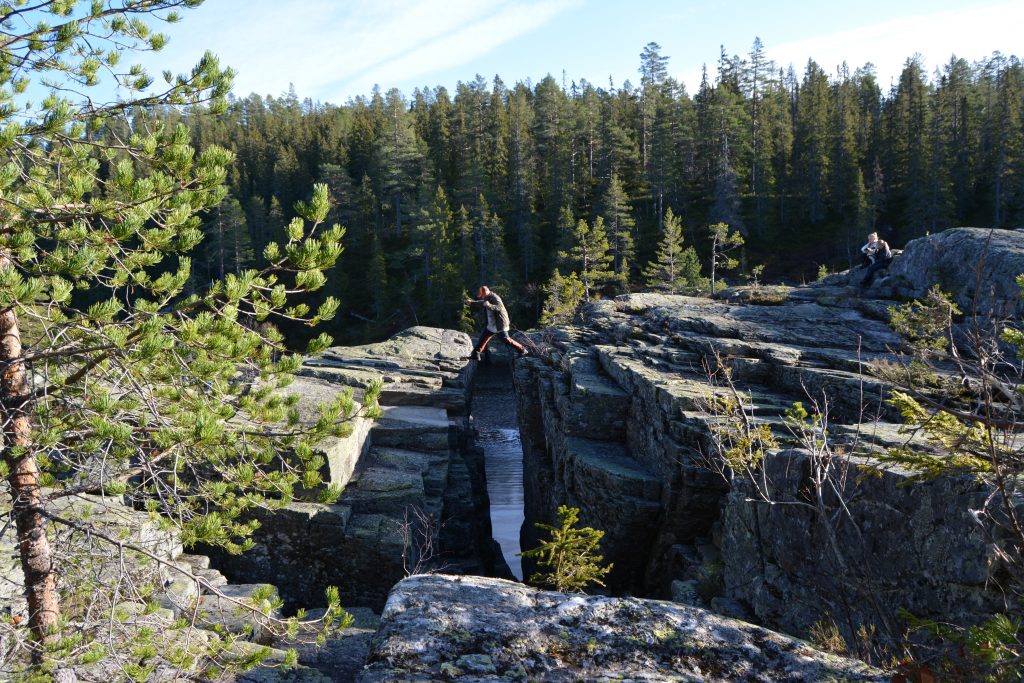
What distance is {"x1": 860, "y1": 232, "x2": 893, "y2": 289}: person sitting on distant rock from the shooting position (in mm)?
21875

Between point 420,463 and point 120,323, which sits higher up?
point 120,323

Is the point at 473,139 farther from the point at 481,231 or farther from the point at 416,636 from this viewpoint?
the point at 416,636

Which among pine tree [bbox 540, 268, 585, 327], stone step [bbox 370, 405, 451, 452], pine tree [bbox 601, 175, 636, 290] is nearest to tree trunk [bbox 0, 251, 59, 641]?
stone step [bbox 370, 405, 451, 452]

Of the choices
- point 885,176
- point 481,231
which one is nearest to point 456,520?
point 481,231

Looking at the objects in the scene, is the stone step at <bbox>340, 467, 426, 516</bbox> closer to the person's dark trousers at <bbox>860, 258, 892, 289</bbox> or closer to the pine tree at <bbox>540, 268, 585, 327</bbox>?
the person's dark trousers at <bbox>860, 258, 892, 289</bbox>

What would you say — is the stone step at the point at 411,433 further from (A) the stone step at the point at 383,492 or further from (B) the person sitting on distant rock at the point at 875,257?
(B) the person sitting on distant rock at the point at 875,257

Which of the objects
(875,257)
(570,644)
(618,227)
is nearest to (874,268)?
(875,257)

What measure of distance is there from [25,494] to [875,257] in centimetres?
2325

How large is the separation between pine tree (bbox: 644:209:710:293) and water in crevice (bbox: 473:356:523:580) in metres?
15.1

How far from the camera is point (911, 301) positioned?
734 inches

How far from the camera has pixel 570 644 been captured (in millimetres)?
3322

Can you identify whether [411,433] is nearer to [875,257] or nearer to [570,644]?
[875,257]

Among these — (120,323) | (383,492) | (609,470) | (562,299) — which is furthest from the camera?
(562,299)

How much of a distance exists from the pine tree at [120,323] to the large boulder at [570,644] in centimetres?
271
